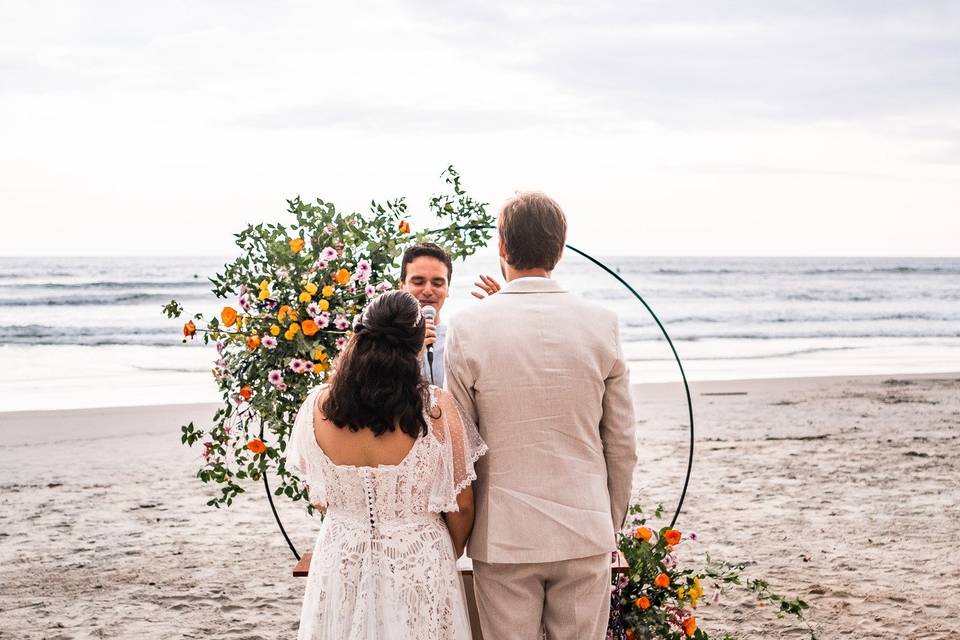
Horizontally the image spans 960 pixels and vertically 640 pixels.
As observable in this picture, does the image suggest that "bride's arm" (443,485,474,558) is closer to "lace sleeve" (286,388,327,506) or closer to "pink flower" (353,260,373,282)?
"lace sleeve" (286,388,327,506)

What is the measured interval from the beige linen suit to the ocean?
344cm

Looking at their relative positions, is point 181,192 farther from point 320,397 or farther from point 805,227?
point 320,397

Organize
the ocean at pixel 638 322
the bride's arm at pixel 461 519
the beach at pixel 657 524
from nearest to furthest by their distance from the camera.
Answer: the bride's arm at pixel 461 519 < the beach at pixel 657 524 < the ocean at pixel 638 322

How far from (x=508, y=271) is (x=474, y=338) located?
8.3 inches

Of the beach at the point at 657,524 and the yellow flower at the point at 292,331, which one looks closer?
the yellow flower at the point at 292,331

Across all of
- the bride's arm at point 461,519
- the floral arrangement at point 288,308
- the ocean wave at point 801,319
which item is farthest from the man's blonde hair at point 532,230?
the ocean wave at point 801,319

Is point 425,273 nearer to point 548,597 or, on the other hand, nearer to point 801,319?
point 548,597

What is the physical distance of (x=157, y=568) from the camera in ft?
18.0

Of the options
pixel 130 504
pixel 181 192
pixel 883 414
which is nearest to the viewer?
pixel 130 504

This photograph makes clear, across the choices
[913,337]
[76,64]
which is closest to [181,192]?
[76,64]

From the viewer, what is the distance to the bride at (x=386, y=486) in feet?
7.96

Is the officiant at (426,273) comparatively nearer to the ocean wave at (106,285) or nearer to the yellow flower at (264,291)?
the yellow flower at (264,291)

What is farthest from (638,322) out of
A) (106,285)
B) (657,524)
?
(106,285)

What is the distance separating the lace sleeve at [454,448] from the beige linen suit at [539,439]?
1.4 inches
